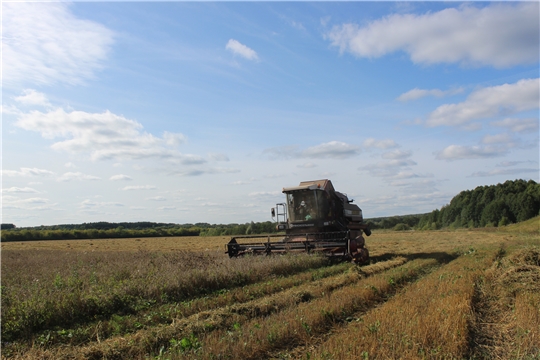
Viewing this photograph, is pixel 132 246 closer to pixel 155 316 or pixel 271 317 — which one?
pixel 155 316

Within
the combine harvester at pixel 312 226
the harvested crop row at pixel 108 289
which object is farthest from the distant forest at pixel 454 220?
the harvested crop row at pixel 108 289

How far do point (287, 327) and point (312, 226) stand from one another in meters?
12.1

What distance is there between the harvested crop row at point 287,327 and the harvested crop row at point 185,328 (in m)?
0.38

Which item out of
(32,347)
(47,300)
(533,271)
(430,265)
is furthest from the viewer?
(430,265)

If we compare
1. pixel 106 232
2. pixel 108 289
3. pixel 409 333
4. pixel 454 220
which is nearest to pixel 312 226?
pixel 108 289

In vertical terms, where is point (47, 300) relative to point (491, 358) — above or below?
above

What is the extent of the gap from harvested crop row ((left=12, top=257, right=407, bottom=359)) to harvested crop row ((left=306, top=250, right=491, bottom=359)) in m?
1.87

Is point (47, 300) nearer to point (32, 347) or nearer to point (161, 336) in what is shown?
point (32, 347)

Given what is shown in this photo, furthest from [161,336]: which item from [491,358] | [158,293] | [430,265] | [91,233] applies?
[91,233]

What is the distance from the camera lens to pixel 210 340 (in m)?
5.70

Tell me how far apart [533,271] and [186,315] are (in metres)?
8.44

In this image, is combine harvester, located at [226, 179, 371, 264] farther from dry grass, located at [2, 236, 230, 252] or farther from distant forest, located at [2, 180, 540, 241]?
distant forest, located at [2, 180, 540, 241]

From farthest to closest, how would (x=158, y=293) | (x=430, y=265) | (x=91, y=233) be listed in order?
(x=91, y=233)
(x=430, y=265)
(x=158, y=293)

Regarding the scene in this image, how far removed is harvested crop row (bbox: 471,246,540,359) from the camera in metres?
5.32
